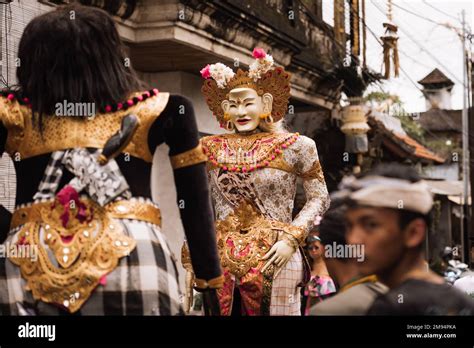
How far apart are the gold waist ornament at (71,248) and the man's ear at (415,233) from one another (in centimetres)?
82

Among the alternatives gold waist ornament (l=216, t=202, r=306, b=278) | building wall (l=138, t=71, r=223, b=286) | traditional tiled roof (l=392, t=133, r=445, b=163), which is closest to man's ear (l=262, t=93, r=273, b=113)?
gold waist ornament (l=216, t=202, r=306, b=278)

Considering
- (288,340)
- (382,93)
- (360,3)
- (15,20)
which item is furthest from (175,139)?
(382,93)

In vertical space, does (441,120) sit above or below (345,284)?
above

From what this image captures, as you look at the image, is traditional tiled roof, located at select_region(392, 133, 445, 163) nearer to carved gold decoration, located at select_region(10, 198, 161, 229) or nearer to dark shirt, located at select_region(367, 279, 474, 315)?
dark shirt, located at select_region(367, 279, 474, 315)

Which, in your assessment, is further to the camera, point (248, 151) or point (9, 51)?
point (9, 51)

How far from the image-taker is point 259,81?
16.6ft

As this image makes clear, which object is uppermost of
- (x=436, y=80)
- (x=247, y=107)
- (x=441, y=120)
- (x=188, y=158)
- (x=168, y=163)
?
(x=436, y=80)

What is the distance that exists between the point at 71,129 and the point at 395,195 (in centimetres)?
100

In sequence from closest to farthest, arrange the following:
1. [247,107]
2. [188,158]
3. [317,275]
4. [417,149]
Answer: [188,158], [247,107], [317,275], [417,149]

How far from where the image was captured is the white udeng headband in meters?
2.69

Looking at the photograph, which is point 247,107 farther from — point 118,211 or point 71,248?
point 71,248

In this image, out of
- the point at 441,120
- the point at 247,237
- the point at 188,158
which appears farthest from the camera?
the point at 441,120

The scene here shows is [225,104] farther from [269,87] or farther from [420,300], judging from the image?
[420,300]

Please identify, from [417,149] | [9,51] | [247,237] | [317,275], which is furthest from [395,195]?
[417,149]
